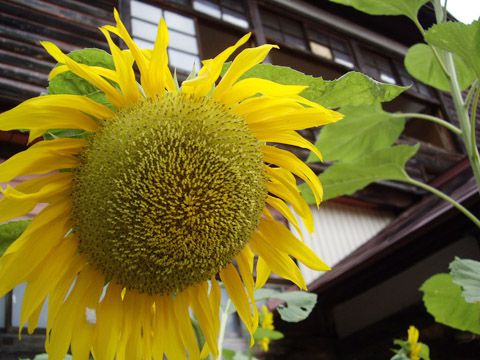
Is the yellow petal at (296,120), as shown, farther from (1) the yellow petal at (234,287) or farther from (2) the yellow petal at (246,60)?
(1) the yellow petal at (234,287)

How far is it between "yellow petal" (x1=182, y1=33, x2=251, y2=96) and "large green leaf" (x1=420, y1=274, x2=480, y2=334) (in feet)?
3.13

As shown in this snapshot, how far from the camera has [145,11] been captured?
3906mm

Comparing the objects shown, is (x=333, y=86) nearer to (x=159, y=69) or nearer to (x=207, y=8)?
(x=159, y=69)

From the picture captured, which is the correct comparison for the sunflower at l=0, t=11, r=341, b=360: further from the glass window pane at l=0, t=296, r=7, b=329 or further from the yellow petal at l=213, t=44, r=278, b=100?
the glass window pane at l=0, t=296, r=7, b=329

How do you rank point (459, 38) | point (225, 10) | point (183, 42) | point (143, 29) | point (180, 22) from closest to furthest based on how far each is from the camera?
point (459, 38) < point (143, 29) < point (183, 42) < point (180, 22) < point (225, 10)

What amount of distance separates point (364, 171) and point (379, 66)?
17.7 ft

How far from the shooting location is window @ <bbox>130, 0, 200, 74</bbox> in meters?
3.76

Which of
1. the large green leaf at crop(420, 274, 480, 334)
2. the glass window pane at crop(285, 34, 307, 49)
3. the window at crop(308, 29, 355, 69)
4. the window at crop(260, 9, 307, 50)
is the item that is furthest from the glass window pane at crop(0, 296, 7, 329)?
the window at crop(308, 29, 355, 69)

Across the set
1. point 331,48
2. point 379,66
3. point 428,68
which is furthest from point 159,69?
point 379,66

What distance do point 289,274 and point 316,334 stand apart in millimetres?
3162

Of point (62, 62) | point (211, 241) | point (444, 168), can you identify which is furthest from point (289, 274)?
point (444, 168)

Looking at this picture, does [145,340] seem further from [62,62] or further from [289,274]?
[62,62]

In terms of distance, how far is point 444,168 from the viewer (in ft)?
18.0

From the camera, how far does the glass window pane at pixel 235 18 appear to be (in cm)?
455
